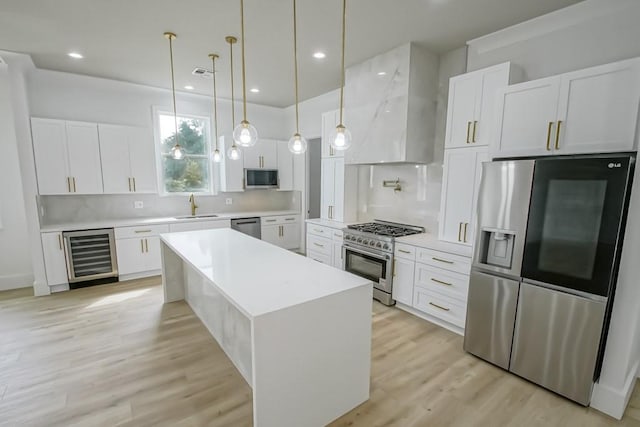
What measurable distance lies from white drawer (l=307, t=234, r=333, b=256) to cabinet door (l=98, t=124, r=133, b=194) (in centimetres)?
284

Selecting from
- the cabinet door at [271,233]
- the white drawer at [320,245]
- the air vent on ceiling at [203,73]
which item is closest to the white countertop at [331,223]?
the white drawer at [320,245]

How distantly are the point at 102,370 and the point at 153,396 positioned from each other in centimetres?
61

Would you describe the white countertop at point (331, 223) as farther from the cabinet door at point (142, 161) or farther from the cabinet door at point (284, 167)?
the cabinet door at point (142, 161)

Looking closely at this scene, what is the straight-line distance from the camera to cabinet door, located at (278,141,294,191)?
18.5ft

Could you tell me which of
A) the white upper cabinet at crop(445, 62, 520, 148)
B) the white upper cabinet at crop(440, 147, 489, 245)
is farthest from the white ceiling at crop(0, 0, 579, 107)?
the white upper cabinet at crop(440, 147, 489, 245)

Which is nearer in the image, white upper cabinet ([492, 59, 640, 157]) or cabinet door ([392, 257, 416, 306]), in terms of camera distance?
white upper cabinet ([492, 59, 640, 157])

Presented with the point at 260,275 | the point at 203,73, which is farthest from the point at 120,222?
the point at 260,275

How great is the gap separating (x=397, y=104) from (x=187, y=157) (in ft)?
12.2

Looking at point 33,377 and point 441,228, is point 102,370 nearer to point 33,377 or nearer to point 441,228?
point 33,377

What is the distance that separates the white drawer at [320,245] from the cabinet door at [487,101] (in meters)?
2.33

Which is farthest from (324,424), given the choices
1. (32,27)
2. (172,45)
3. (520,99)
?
(32,27)

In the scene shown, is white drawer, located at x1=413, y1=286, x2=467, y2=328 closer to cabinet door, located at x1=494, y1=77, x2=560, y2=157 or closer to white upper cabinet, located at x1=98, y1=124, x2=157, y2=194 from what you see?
cabinet door, located at x1=494, y1=77, x2=560, y2=157

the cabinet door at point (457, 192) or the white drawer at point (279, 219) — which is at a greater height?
the cabinet door at point (457, 192)

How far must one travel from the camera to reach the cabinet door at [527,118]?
215 cm
